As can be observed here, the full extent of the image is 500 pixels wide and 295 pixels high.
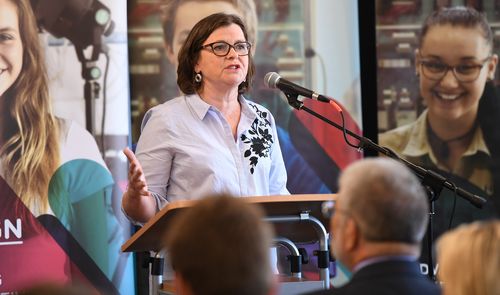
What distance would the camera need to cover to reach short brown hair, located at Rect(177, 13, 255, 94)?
154 inches

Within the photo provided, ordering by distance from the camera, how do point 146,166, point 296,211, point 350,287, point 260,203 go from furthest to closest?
point 146,166, point 296,211, point 260,203, point 350,287

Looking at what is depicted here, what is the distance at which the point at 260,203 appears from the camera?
10.3 feet

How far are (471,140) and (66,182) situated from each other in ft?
8.11

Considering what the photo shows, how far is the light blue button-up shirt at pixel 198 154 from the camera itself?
372 centimetres

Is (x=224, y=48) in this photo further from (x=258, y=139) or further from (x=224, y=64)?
(x=258, y=139)

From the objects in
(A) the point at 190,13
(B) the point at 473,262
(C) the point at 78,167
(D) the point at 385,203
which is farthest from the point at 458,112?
(B) the point at 473,262

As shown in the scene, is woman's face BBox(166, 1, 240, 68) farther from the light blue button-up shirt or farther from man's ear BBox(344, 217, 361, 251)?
man's ear BBox(344, 217, 361, 251)

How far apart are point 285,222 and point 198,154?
52 cm

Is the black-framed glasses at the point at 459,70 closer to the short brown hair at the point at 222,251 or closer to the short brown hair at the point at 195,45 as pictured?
the short brown hair at the point at 195,45

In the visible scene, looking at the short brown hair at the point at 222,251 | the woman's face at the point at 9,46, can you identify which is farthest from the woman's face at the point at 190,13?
the short brown hair at the point at 222,251

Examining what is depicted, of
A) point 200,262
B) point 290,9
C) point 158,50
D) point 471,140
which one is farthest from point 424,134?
point 200,262

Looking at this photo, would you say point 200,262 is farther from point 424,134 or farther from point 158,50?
point 424,134

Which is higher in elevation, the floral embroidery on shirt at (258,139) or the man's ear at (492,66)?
the man's ear at (492,66)

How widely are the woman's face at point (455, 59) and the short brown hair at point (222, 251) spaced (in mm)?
3930
